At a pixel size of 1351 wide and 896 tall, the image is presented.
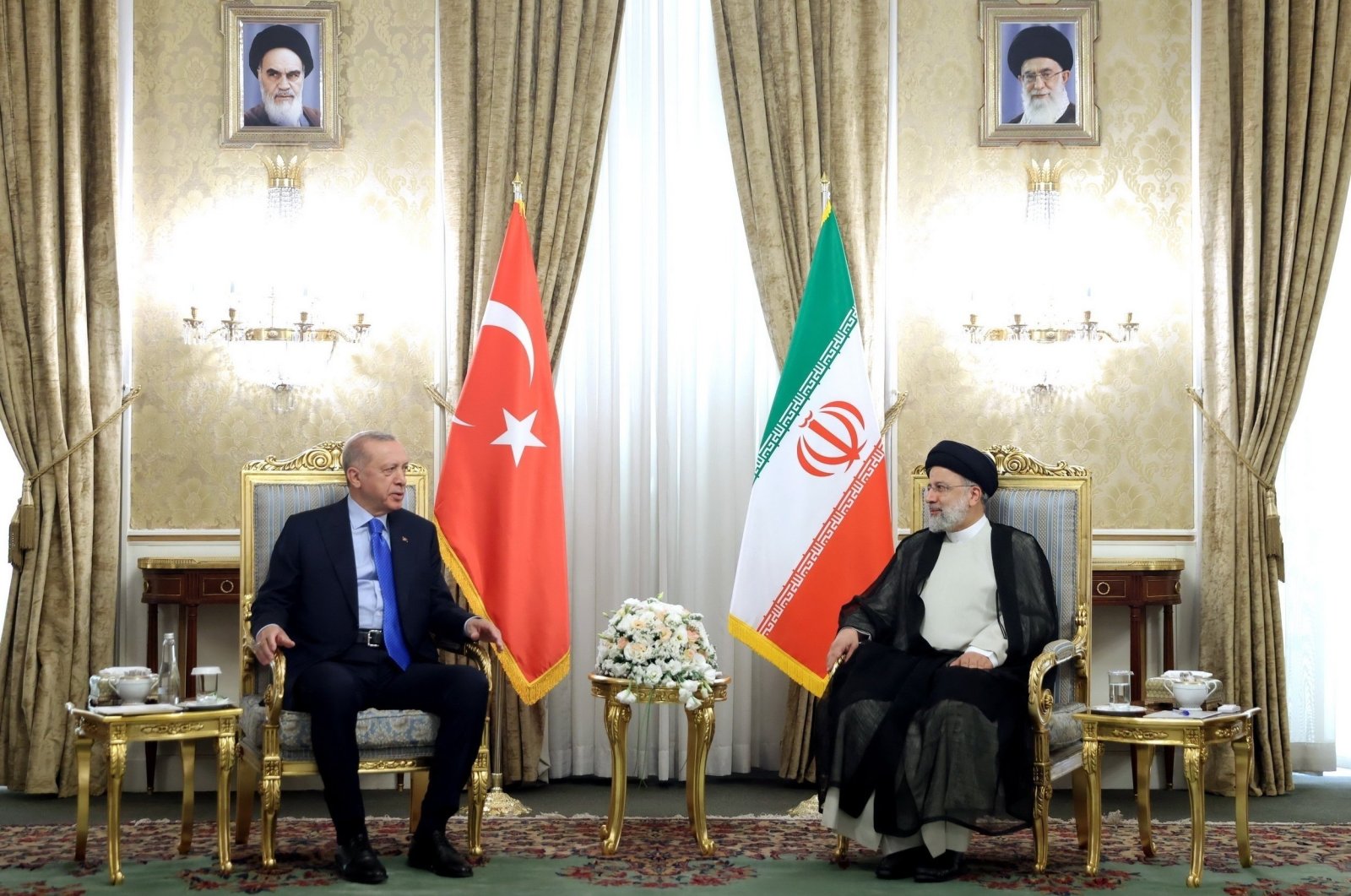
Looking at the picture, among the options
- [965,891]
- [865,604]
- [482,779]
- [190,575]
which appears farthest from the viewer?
[190,575]

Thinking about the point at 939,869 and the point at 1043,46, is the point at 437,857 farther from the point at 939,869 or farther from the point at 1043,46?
the point at 1043,46

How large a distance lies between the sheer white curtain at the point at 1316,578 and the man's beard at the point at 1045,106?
5.15ft

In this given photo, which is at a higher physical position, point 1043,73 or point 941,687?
point 1043,73

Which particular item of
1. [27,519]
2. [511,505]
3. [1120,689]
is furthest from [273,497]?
[1120,689]

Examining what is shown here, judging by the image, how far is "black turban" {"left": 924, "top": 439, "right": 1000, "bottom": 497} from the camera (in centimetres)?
532

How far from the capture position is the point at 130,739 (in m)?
4.76

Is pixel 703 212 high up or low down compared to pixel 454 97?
down

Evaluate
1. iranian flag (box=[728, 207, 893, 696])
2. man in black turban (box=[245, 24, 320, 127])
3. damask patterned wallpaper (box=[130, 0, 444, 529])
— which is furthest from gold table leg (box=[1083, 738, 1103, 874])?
man in black turban (box=[245, 24, 320, 127])

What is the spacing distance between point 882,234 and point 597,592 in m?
2.18

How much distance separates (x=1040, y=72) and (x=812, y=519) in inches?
103

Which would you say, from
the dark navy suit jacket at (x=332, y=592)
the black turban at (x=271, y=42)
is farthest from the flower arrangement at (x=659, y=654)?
the black turban at (x=271, y=42)

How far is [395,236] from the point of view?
6.86 m

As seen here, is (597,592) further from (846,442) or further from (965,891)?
(965,891)

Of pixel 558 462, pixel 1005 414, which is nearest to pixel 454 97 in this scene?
pixel 558 462
